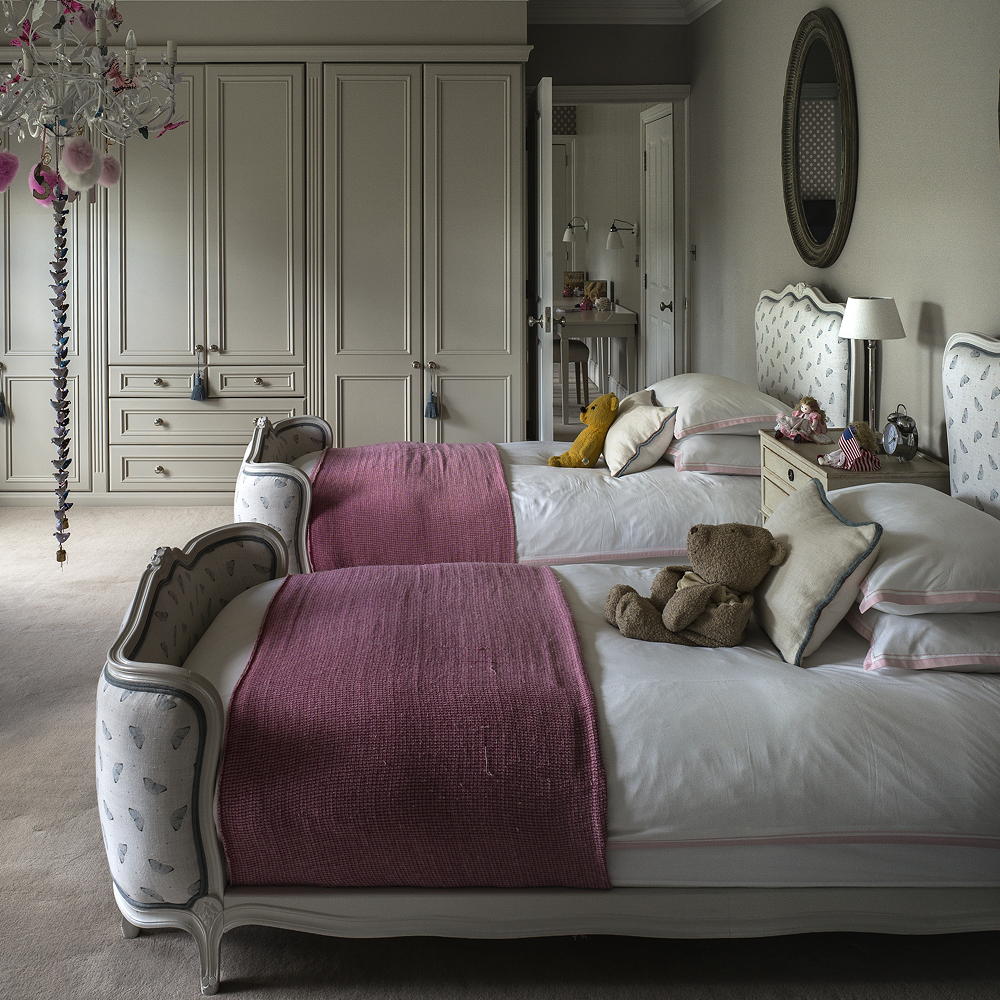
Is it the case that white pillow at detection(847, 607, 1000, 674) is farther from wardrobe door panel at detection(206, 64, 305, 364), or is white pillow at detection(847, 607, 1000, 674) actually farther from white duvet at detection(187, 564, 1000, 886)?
wardrobe door panel at detection(206, 64, 305, 364)

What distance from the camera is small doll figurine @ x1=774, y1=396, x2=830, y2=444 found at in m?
3.50

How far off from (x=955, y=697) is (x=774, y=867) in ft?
1.48

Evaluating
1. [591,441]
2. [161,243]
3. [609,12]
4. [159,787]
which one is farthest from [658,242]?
[159,787]

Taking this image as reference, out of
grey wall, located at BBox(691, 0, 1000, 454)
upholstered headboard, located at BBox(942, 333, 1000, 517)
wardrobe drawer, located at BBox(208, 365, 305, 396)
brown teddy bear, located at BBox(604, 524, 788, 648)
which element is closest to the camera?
brown teddy bear, located at BBox(604, 524, 788, 648)

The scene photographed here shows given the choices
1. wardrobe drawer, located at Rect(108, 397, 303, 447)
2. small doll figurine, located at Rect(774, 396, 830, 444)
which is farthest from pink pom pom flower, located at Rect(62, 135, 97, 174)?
wardrobe drawer, located at Rect(108, 397, 303, 447)

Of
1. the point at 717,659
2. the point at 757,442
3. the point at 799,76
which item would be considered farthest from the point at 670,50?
the point at 717,659

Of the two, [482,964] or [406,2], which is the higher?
[406,2]

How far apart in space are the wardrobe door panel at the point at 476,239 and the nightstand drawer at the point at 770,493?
2182 mm

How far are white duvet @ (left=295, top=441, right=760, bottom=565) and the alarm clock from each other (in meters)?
0.52

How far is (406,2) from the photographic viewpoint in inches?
215

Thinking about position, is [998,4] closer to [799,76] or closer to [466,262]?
[799,76]

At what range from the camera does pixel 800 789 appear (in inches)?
73.7

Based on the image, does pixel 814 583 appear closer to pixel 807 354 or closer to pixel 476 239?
pixel 807 354

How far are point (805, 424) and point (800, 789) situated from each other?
185 centimetres
